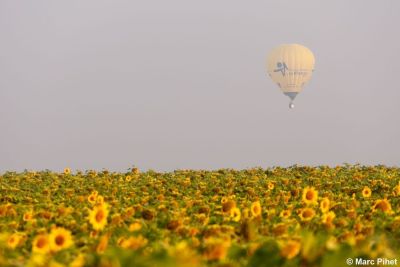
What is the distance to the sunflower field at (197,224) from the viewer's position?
639 centimetres

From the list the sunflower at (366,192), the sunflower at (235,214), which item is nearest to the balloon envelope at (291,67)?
the sunflower at (366,192)

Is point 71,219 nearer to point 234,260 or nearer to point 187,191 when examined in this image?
point 234,260

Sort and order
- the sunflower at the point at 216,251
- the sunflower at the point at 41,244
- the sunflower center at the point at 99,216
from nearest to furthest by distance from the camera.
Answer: the sunflower at the point at 216,251 → the sunflower at the point at 41,244 → the sunflower center at the point at 99,216

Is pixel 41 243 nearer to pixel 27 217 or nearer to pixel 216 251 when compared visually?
pixel 216 251

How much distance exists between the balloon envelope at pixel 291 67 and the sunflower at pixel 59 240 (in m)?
56.3

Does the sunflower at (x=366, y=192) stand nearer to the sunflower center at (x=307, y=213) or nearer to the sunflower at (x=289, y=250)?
the sunflower center at (x=307, y=213)

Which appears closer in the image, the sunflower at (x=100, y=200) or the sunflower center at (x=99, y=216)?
the sunflower center at (x=99, y=216)

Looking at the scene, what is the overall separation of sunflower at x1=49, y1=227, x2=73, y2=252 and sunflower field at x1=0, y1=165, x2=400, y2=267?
0.01 meters

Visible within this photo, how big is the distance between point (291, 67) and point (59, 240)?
Answer: 5659 cm

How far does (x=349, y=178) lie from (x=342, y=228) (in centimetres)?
1250

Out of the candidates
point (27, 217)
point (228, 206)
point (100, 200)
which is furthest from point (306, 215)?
point (27, 217)

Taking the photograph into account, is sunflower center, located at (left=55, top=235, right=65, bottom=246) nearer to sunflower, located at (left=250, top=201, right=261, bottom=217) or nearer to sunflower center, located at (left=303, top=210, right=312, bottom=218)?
sunflower, located at (left=250, top=201, right=261, bottom=217)

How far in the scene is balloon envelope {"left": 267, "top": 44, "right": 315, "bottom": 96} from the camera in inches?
2485

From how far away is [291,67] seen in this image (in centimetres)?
6306
